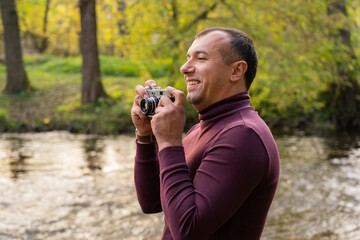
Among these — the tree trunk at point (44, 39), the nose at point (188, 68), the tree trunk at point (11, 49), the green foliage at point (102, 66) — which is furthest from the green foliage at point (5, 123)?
the tree trunk at point (44, 39)

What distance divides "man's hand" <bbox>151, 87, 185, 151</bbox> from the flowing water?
168 inches

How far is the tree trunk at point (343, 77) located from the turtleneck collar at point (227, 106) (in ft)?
35.3

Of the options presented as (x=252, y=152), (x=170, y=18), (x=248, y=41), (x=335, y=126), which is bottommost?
(x=335, y=126)

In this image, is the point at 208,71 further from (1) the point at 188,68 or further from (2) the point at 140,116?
(2) the point at 140,116

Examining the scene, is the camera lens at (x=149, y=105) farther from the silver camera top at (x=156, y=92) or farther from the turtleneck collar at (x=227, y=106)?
the turtleneck collar at (x=227, y=106)

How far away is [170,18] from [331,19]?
443cm

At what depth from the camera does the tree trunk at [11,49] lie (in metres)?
16.2

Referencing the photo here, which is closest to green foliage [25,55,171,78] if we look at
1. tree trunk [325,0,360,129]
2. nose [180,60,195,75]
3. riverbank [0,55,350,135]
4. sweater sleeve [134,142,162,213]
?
riverbank [0,55,350,135]

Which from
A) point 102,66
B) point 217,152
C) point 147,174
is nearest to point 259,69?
point 147,174

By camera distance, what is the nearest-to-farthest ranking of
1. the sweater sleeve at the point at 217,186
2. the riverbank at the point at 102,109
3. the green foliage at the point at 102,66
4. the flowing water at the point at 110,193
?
1. the sweater sleeve at the point at 217,186
2. the flowing water at the point at 110,193
3. the riverbank at the point at 102,109
4. the green foliage at the point at 102,66

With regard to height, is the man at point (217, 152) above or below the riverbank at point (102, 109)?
above

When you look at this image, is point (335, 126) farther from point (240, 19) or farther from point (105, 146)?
point (105, 146)

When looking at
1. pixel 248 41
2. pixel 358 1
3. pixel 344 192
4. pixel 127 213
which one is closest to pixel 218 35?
pixel 248 41

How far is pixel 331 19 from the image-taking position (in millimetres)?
12422
